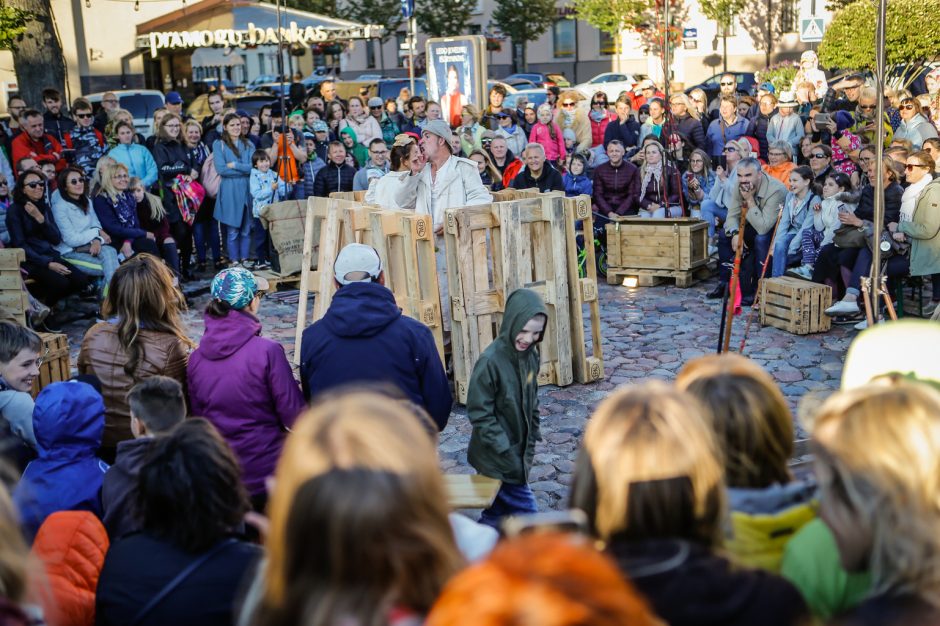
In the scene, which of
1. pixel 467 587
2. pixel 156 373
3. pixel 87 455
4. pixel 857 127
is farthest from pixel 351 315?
pixel 857 127

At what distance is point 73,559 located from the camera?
3.33m

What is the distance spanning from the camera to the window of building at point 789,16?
42.0 metres

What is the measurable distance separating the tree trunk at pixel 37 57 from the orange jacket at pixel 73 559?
15807 millimetres

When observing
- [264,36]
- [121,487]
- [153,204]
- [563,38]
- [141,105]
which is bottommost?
[121,487]

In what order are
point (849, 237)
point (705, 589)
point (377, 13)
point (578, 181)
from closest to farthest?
point (705, 589)
point (849, 237)
point (578, 181)
point (377, 13)

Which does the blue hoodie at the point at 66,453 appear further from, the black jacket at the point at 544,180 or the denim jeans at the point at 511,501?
the black jacket at the point at 544,180

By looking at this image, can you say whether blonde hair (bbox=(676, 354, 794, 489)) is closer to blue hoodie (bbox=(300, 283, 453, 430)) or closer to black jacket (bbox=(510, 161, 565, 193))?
blue hoodie (bbox=(300, 283, 453, 430))

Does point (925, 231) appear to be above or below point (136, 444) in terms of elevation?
above

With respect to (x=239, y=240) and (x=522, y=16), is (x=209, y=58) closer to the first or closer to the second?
(x=522, y=16)

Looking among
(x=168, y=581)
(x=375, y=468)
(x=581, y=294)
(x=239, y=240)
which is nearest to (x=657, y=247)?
(x=581, y=294)

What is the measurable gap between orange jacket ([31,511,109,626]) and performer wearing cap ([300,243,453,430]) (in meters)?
1.55

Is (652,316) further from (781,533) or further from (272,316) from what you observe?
(781,533)

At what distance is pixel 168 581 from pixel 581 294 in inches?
224

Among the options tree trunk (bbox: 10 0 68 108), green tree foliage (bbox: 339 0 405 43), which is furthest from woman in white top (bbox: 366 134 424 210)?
green tree foliage (bbox: 339 0 405 43)
